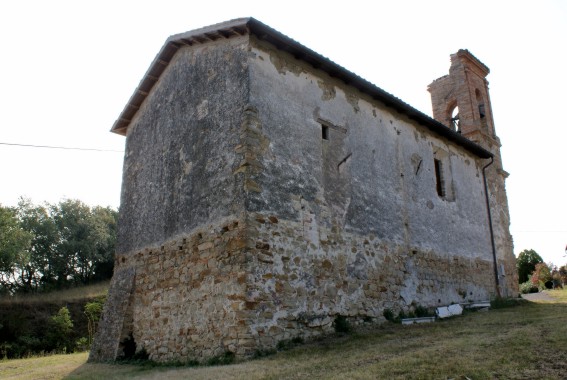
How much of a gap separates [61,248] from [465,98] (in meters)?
29.5

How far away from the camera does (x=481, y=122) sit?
17.9 meters

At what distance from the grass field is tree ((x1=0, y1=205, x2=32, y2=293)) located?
21.1 meters

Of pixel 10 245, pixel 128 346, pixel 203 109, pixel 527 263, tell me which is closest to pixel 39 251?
pixel 10 245

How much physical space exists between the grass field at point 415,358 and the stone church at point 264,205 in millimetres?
712

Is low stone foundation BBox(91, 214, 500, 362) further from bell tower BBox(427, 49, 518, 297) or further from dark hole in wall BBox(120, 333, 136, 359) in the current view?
bell tower BBox(427, 49, 518, 297)

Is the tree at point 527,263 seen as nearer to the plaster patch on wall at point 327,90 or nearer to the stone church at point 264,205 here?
the stone church at point 264,205

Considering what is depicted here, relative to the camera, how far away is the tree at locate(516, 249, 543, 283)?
124 ft

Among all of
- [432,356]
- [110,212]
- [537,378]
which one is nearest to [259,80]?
[432,356]

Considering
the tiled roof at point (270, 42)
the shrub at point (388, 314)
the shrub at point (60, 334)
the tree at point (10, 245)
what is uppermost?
the tiled roof at point (270, 42)

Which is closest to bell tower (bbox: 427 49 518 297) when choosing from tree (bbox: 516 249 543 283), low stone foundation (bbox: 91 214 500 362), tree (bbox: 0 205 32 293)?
low stone foundation (bbox: 91 214 500 362)

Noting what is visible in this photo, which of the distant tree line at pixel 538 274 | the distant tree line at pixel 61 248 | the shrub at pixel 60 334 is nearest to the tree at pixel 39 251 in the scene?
the distant tree line at pixel 61 248

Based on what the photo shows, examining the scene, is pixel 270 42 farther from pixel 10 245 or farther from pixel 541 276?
pixel 541 276

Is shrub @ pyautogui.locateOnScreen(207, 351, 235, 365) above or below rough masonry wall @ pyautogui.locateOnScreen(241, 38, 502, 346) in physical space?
below

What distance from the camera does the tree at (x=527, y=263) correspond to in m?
37.7
